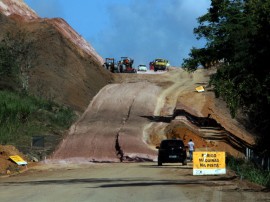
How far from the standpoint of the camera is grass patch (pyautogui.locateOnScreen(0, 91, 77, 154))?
51.8 m

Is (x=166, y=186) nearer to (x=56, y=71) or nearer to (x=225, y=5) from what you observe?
(x=225, y=5)

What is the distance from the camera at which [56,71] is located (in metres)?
78.3

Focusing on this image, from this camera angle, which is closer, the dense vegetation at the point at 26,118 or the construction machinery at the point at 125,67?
the dense vegetation at the point at 26,118

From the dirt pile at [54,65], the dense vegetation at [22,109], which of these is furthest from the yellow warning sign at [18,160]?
the dirt pile at [54,65]

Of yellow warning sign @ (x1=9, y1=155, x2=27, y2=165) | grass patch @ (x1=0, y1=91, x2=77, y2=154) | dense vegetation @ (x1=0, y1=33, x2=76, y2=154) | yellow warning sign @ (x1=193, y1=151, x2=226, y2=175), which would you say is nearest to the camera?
yellow warning sign @ (x1=193, y1=151, x2=226, y2=175)

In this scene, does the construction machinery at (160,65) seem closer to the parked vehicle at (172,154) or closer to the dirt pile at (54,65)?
the dirt pile at (54,65)

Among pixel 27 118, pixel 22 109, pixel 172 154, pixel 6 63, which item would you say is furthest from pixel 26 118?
pixel 172 154

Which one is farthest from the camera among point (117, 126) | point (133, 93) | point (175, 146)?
point (133, 93)

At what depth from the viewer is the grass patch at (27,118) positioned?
51844 mm

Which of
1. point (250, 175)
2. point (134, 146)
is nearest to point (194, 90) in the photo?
point (134, 146)

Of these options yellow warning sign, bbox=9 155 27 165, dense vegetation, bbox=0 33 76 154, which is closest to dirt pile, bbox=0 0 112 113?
dense vegetation, bbox=0 33 76 154

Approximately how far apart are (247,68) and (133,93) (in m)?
46.0

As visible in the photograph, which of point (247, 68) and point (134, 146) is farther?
point (134, 146)

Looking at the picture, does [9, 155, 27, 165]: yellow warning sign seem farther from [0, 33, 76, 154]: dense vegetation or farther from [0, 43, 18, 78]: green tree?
[0, 43, 18, 78]: green tree
